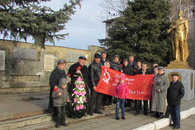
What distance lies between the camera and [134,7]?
55.1 ft

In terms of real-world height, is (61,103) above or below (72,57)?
below

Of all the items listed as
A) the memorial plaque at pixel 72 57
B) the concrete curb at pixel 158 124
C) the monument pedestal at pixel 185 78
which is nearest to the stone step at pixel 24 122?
the concrete curb at pixel 158 124

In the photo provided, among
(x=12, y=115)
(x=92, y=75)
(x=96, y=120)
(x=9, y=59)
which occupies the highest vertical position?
(x=9, y=59)

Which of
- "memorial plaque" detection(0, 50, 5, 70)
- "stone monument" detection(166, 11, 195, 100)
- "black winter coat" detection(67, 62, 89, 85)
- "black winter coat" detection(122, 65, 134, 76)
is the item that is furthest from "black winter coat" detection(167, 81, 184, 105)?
"memorial plaque" detection(0, 50, 5, 70)

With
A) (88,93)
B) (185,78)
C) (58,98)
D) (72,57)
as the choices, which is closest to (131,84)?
(88,93)

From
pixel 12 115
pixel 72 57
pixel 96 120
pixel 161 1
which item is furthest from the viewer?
pixel 161 1

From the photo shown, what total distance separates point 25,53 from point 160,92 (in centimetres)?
880

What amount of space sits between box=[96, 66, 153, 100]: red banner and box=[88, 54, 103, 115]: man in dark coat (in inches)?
7.3

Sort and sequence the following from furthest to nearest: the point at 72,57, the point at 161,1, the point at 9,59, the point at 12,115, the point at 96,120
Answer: the point at 161,1 → the point at 72,57 → the point at 9,59 → the point at 96,120 → the point at 12,115

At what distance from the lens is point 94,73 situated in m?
6.75

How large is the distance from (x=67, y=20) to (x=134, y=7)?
10.3 meters

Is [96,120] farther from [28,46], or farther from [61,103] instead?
[28,46]

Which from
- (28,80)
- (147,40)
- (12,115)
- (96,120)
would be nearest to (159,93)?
(96,120)

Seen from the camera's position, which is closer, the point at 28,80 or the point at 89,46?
the point at 28,80
